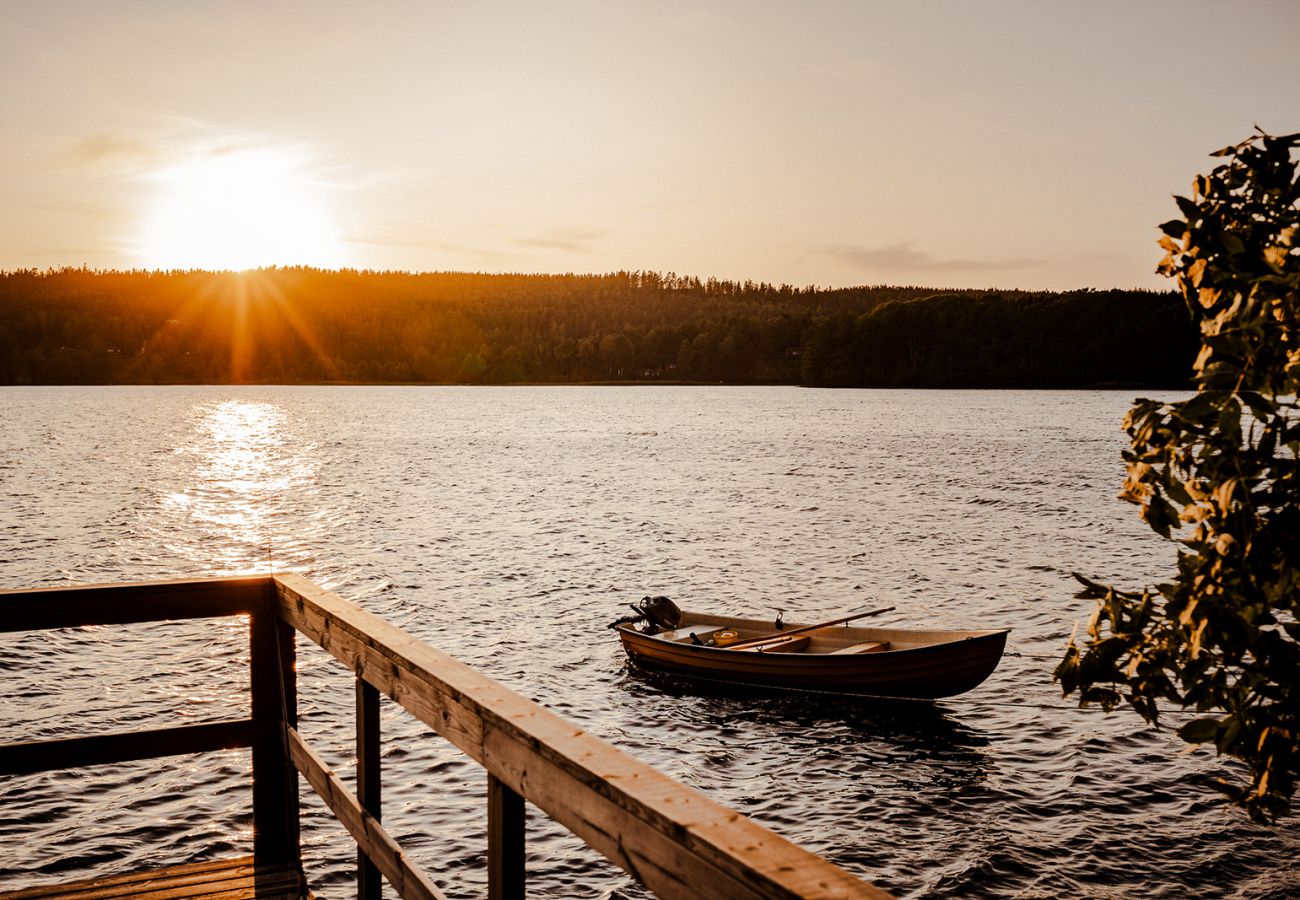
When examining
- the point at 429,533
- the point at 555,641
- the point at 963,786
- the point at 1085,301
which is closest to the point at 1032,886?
the point at 963,786

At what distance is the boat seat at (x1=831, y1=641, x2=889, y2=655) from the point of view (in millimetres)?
18500

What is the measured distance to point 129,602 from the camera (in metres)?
5.02

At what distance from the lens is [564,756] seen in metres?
2.42

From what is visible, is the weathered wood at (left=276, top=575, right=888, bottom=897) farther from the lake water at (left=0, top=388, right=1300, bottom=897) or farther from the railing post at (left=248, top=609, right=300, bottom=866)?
the lake water at (left=0, top=388, right=1300, bottom=897)

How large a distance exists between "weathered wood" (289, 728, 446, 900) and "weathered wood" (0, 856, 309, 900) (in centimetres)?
75

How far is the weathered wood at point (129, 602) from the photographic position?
4.83m

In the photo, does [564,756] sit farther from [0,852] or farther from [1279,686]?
[0,852]

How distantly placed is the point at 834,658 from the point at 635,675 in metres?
4.92

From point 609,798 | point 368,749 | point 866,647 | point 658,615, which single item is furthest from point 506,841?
point 658,615

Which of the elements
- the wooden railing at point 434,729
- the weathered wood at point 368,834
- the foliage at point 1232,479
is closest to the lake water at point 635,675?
the wooden railing at point 434,729

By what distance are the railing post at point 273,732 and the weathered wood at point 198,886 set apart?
0.15 metres

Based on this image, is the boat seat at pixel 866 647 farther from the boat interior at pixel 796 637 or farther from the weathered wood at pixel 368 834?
the weathered wood at pixel 368 834

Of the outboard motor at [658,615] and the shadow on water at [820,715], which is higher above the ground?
the outboard motor at [658,615]

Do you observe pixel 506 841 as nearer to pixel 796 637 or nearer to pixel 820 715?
pixel 820 715
